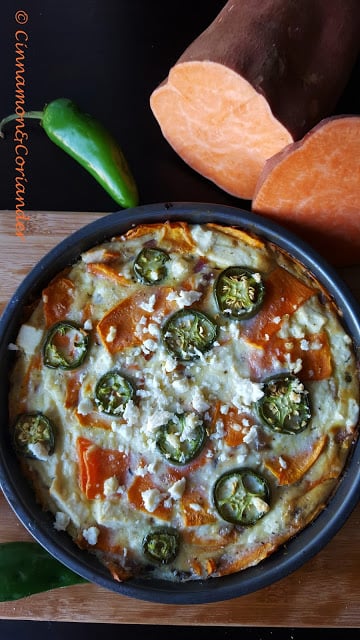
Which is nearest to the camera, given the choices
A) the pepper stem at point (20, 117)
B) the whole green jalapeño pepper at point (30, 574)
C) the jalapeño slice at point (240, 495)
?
the jalapeño slice at point (240, 495)

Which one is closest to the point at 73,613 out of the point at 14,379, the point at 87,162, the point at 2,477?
the point at 2,477

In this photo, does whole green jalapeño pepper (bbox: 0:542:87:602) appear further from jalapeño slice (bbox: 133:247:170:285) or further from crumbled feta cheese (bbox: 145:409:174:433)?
jalapeño slice (bbox: 133:247:170:285)

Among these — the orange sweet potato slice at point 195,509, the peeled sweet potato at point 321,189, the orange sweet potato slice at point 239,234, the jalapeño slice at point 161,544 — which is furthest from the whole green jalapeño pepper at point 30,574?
the peeled sweet potato at point 321,189

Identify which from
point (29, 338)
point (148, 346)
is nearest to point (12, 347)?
point (29, 338)

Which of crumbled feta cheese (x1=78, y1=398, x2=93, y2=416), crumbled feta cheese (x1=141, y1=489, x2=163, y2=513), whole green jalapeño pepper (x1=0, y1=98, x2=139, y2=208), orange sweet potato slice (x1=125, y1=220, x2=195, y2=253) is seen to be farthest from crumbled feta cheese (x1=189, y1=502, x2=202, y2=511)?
whole green jalapeño pepper (x1=0, y1=98, x2=139, y2=208)

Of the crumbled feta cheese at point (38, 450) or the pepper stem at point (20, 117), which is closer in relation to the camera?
the crumbled feta cheese at point (38, 450)

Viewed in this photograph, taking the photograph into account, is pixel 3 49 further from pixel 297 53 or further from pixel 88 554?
pixel 88 554

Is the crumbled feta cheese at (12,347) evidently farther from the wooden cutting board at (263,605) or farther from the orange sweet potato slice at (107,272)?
the wooden cutting board at (263,605)
